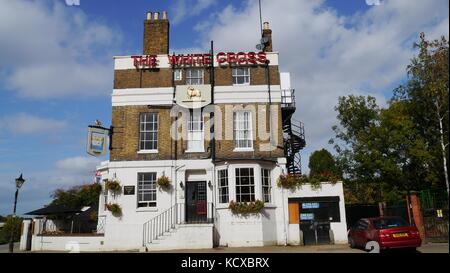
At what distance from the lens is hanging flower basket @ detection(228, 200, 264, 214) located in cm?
1623

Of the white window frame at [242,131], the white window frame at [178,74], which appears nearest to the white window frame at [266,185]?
the white window frame at [242,131]

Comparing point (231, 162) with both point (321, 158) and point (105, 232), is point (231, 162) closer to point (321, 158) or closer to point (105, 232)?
point (105, 232)

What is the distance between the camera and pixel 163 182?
673 inches

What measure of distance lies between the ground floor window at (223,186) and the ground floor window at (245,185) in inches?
21.5

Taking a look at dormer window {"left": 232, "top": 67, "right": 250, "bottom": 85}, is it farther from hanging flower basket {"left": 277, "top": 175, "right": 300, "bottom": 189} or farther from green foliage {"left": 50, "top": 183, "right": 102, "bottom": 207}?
green foliage {"left": 50, "top": 183, "right": 102, "bottom": 207}

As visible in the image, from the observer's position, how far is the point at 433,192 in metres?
14.7

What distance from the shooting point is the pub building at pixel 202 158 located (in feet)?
54.0

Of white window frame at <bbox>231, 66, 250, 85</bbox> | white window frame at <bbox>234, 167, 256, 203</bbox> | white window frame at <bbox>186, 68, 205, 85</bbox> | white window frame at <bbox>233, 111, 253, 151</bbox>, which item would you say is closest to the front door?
white window frame at <bbox>234, 167, 256, 203</bbox>

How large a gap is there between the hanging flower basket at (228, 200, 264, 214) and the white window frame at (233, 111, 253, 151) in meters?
3.08

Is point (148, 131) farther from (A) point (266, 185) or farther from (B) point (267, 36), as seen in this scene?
(B) point (267, 36)

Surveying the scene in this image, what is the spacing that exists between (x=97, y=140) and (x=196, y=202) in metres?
5.79

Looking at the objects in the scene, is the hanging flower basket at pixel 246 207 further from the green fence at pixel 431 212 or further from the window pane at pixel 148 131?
the green fence at pixel 431 212

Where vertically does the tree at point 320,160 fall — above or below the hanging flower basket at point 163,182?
above
